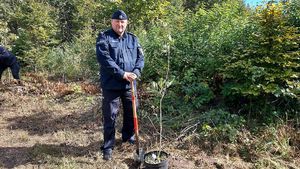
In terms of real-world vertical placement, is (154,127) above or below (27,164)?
above

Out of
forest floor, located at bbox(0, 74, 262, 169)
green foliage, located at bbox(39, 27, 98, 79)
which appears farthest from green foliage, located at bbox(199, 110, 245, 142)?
green foliage, located at bbox(39, 27, 98, 79)

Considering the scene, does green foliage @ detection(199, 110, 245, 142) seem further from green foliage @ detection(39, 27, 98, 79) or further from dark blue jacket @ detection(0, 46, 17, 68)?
dark blue jacket @ detection(0, 46, 17, 68)

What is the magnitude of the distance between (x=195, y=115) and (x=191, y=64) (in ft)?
3.56

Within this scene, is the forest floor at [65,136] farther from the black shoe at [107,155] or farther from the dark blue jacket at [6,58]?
the dark blue jacket at [6,58]

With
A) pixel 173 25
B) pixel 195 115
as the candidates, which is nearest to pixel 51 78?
pixel 173 25

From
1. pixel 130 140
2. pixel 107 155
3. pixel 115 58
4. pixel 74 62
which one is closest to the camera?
pixel 115 58

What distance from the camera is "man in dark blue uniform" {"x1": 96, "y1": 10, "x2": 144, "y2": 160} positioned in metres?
3.99

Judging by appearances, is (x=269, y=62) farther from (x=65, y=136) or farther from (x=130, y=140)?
(x=65, y=136)

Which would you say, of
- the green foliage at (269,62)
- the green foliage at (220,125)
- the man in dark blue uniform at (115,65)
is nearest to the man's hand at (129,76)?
the man in dark blue uniform at (115,65)

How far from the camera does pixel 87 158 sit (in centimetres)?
440

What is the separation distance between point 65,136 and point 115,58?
1.88m

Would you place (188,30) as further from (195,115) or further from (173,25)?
(195,115)

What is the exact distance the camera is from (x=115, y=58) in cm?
410

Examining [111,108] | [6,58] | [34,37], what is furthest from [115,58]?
[34,37]
